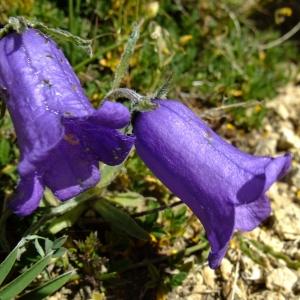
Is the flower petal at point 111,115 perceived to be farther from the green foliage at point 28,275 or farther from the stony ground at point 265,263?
the stony ground at point 265,263

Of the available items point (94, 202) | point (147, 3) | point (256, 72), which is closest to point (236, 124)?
point (256, 72)

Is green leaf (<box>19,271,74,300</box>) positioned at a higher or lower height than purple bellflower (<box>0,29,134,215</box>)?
lower

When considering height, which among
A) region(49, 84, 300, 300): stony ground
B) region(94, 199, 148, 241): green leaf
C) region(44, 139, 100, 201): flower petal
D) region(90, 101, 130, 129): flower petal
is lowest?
region(49, 84, 300, 300): stony ground

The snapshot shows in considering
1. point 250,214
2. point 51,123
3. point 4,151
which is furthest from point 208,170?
point 4,151

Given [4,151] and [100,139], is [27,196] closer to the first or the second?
[100,139]

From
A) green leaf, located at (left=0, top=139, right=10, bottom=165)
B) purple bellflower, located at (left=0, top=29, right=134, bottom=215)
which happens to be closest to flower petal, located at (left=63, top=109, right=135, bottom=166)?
purple bellflower, located at (left=0, top=29, right=134, bottom=215)

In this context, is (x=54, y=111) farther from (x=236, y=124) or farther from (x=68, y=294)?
(x=236, y=124)

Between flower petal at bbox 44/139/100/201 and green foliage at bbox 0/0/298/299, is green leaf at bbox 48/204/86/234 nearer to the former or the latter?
green foliage at bbox 0/0/298/299

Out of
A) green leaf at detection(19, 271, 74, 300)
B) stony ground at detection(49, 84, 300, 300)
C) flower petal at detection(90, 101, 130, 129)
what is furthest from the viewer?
stony ground at detection(49, 84, 300, 300)
